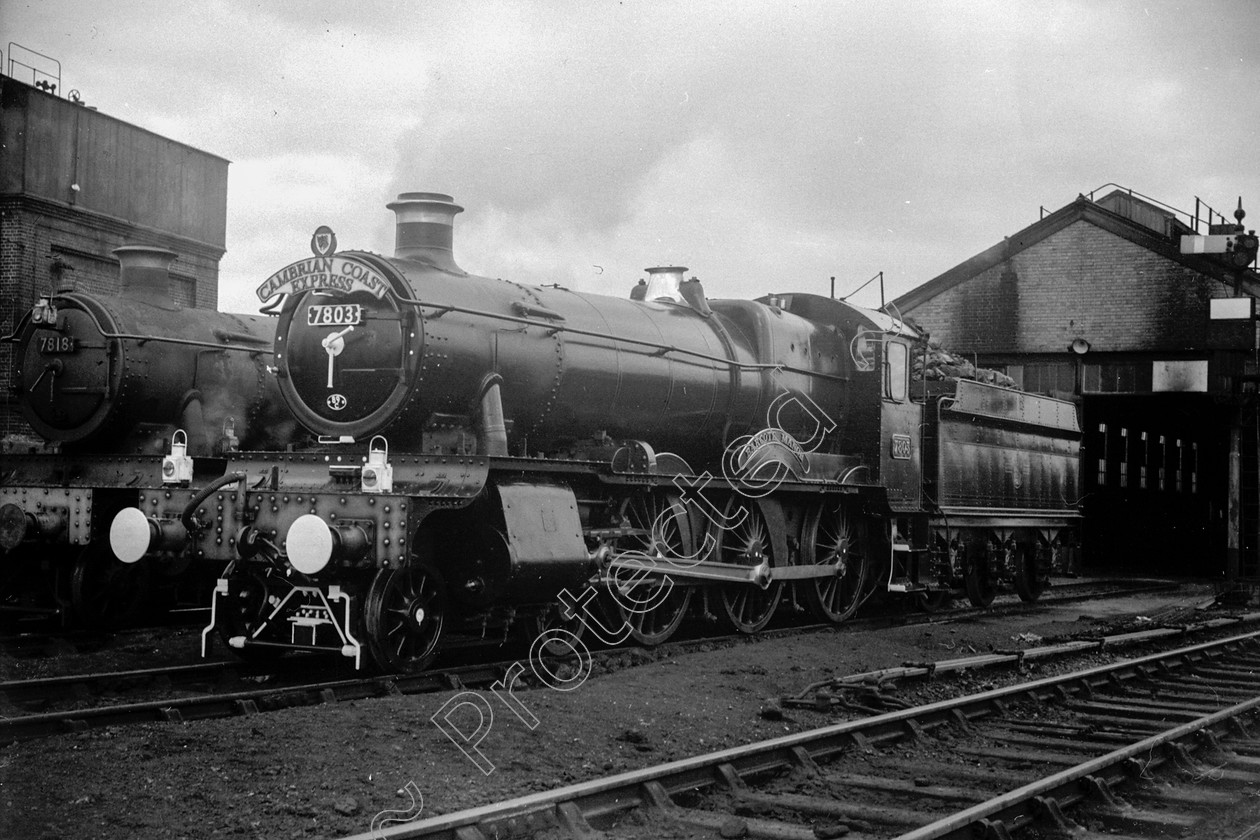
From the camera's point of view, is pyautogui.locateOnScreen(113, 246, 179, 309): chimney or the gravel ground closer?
the gravel ground

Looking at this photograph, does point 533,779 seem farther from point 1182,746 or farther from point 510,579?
point 1182,746

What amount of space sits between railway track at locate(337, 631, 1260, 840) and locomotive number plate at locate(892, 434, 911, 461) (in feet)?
18.3

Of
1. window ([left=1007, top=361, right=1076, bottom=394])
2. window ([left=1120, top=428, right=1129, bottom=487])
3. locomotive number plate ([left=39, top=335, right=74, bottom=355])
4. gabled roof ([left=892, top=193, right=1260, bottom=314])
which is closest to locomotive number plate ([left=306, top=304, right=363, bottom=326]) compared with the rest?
locomotive number plate ([left=39, top=335, right=74, bottom=355])

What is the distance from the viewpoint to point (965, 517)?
16.0 metres

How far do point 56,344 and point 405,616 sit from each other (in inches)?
252

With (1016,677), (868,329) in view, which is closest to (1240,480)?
(868,329)

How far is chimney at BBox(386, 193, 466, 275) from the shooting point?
32.7ft

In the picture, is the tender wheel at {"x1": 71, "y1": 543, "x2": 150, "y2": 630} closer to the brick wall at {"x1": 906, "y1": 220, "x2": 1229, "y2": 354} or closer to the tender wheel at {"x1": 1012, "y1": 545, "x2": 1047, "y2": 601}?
the tender wheel at {"x1": 1012, "y1": 545, "x2": 1047, "y2": 601}

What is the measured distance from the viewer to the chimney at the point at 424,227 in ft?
32.7

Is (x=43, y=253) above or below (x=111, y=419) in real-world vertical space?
above

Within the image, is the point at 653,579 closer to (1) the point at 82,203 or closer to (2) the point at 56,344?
(2) the point at 56,344

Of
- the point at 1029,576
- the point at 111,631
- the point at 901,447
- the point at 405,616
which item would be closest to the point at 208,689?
the point at 405,616

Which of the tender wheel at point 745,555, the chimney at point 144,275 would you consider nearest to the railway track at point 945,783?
the tender wheel at point 745,555

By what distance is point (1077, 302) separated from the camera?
26.6 m
